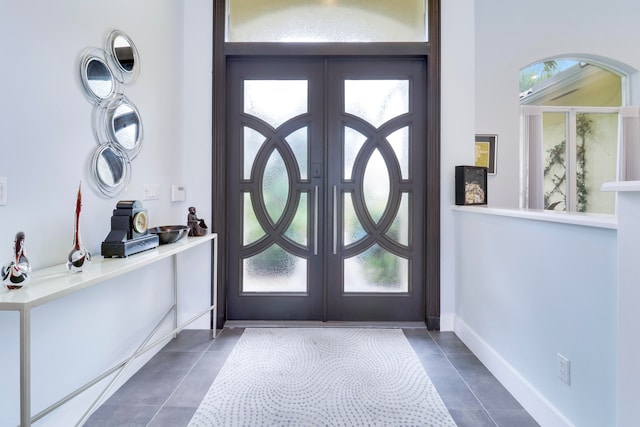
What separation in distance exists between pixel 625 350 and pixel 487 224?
3.59 ft

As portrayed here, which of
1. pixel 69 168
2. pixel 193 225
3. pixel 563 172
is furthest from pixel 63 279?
pixel 563 172

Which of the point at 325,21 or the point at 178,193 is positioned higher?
the point at 325,21

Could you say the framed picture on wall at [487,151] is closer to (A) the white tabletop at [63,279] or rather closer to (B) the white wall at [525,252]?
(B) the white wall at [525,252]

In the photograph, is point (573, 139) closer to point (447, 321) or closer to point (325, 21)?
point (447, 321)

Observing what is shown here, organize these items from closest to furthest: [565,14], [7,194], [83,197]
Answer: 1. [7,194]
2. [83,197]
3. [565,14]

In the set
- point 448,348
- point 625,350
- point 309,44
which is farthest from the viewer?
point 309,44

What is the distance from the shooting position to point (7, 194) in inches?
46.3

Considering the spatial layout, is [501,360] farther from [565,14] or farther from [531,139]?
[565,14]

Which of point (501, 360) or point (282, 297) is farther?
point (282, 297)

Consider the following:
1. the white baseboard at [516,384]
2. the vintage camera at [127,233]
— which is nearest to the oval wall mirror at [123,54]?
the vintage camera at [127,233]

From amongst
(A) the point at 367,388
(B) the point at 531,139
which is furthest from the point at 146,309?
(B) the point at 531,139

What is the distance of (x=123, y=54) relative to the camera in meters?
1.81

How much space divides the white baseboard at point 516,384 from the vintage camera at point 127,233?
214 centimetres

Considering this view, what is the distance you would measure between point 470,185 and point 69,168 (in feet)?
8.36
